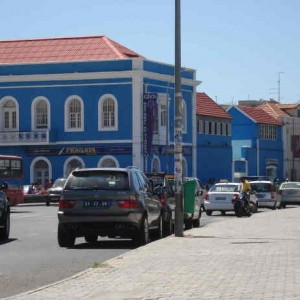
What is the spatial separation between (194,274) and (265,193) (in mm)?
33531

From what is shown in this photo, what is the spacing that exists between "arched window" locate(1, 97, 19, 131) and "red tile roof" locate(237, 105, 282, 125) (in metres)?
31.9

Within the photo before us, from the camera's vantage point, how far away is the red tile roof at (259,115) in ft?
310

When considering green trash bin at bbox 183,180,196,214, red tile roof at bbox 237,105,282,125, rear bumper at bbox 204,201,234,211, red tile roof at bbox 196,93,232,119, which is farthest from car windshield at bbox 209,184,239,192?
red tile roof at bbox 237,105,282,125

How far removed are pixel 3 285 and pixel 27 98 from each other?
5475cm

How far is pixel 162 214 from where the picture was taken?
25172mm

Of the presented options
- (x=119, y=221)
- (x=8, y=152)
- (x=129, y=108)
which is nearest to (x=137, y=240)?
(x=119, y=221)

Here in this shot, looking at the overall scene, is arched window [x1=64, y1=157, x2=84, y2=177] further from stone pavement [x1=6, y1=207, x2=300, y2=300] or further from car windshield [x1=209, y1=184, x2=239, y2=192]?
stone pavement [x1=6, y1=207, x2=300, y2=300]

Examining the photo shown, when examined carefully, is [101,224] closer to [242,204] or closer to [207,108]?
[242,204]

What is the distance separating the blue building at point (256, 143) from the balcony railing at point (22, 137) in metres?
27.3

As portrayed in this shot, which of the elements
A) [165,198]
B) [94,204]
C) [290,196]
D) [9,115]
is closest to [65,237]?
[94,204]

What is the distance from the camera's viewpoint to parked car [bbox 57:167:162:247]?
2120cm

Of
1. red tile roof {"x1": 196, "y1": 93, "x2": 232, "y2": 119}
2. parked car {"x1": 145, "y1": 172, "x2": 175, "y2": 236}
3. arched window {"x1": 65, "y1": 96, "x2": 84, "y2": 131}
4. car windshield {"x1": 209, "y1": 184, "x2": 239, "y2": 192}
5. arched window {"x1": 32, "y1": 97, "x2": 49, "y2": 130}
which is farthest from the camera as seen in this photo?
red tile roof {"x1": 196, "y1": 93, "x2": 232, "y2": 119}

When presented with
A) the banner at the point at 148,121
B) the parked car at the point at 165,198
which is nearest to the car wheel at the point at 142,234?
the parked car at the point at 165,198

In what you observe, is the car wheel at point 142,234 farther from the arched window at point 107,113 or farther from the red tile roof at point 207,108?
the red tile roof at point 207,108
